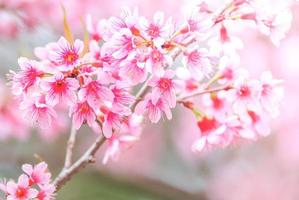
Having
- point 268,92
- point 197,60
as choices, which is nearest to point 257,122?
point 268,92

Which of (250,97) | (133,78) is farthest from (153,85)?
(250,97)

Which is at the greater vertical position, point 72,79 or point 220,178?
point 220,178

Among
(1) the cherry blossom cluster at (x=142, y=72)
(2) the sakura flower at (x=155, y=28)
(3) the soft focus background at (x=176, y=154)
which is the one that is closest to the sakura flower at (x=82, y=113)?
(1) the cherry blossom cluster at (x=142, y=72)

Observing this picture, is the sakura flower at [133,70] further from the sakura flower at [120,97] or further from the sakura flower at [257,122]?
Answer: the sakura flower at [257,122]

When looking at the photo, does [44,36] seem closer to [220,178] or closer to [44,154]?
[44,154]

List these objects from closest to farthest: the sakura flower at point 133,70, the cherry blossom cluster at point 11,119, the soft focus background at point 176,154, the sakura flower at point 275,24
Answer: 1. the sakura flower at point 133,70
2. the sakura flower at point 275,24
3. the cherry blossom cluster at point 11,119
4. the soft focus background at point 176,154

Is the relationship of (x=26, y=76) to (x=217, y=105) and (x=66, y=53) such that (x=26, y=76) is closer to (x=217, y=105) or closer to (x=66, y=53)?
(x=66, y=53)
